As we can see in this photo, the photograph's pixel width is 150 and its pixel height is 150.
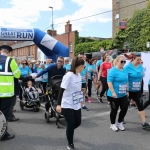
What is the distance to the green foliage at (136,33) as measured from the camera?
20436mm

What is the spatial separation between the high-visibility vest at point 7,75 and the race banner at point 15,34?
8.41m

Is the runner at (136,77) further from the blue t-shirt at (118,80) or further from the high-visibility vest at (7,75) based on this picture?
the high-visibility vest at (7,75)

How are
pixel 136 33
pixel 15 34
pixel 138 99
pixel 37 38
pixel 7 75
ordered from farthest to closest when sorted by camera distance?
pixel 136 33 < pixel 37 38 < pixel 15 34 < pixel 138 99 < pixel 7 75

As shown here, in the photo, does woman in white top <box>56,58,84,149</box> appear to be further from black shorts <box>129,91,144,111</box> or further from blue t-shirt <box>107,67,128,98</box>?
black shorts <box>129,91,144,111</box>

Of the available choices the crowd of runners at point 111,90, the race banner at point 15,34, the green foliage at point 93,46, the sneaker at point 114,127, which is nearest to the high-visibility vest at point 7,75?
the crowd of runners at point 111,90

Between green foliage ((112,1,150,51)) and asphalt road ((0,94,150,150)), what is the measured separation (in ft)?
49.2

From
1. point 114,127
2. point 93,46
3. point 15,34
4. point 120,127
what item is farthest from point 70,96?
point 93,46

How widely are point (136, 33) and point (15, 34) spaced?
42.4ft

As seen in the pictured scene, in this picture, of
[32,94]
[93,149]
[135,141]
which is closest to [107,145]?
[93,149]

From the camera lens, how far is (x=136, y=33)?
22.0 m

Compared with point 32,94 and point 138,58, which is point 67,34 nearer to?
point 32,94

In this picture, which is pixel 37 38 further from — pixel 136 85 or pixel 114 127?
pixel 114 127

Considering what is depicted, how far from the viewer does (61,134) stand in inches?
203

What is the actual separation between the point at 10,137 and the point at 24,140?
0.33 metres
